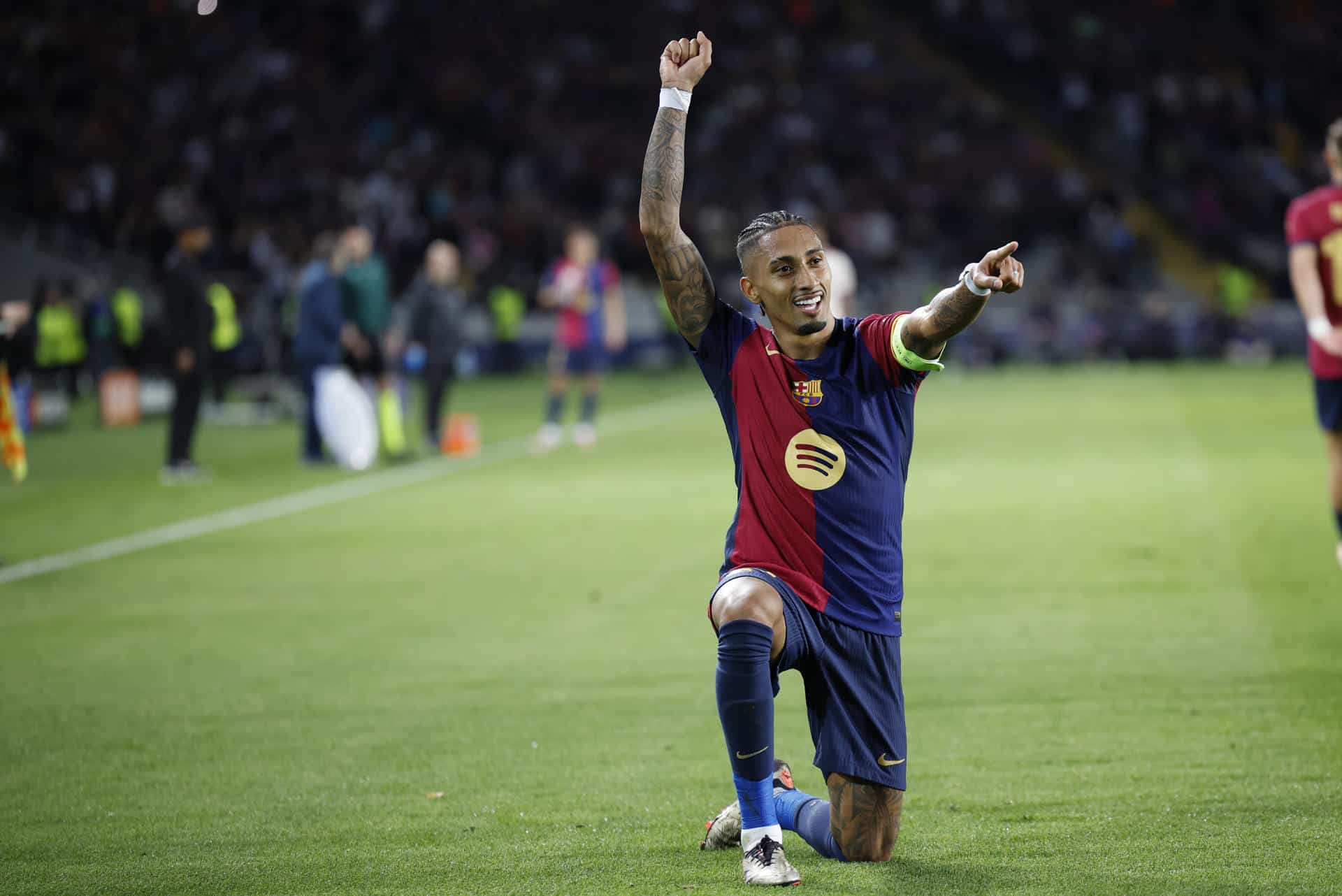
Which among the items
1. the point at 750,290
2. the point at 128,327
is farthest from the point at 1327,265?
the point at 128,327

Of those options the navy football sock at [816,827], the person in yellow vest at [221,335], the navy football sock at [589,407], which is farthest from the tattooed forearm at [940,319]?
the navy football sock at [589,407]

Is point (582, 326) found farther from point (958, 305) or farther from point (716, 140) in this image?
point (716, 140)

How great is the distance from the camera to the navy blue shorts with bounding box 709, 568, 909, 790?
4.47 m

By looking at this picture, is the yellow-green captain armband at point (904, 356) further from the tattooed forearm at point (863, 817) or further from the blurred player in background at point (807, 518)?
the tattooed forearm at point (863, 817)

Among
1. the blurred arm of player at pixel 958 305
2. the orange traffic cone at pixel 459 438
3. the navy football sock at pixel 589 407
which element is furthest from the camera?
the navy football sock at pixel 589 407

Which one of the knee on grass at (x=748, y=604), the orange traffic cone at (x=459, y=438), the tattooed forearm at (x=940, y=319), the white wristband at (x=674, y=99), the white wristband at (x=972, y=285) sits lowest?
the orange traffic cone at (x=459, y=438)

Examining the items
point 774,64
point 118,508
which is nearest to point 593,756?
point 118,508

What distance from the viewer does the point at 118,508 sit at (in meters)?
13.7

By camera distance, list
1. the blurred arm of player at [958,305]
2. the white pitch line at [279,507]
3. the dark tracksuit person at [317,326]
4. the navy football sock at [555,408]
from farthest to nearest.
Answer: the navy football sock at [555,408] → the dark tracksuit person at [317,326] → the white pitch line at [279,507] → the blurred arm of player at [958,305]

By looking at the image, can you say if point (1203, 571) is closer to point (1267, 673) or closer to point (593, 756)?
point (1267, 673)

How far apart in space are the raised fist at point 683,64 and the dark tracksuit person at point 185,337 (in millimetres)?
11490

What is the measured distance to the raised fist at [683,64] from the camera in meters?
4.85

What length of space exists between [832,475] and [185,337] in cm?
1219

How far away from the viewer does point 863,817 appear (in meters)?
4.49
